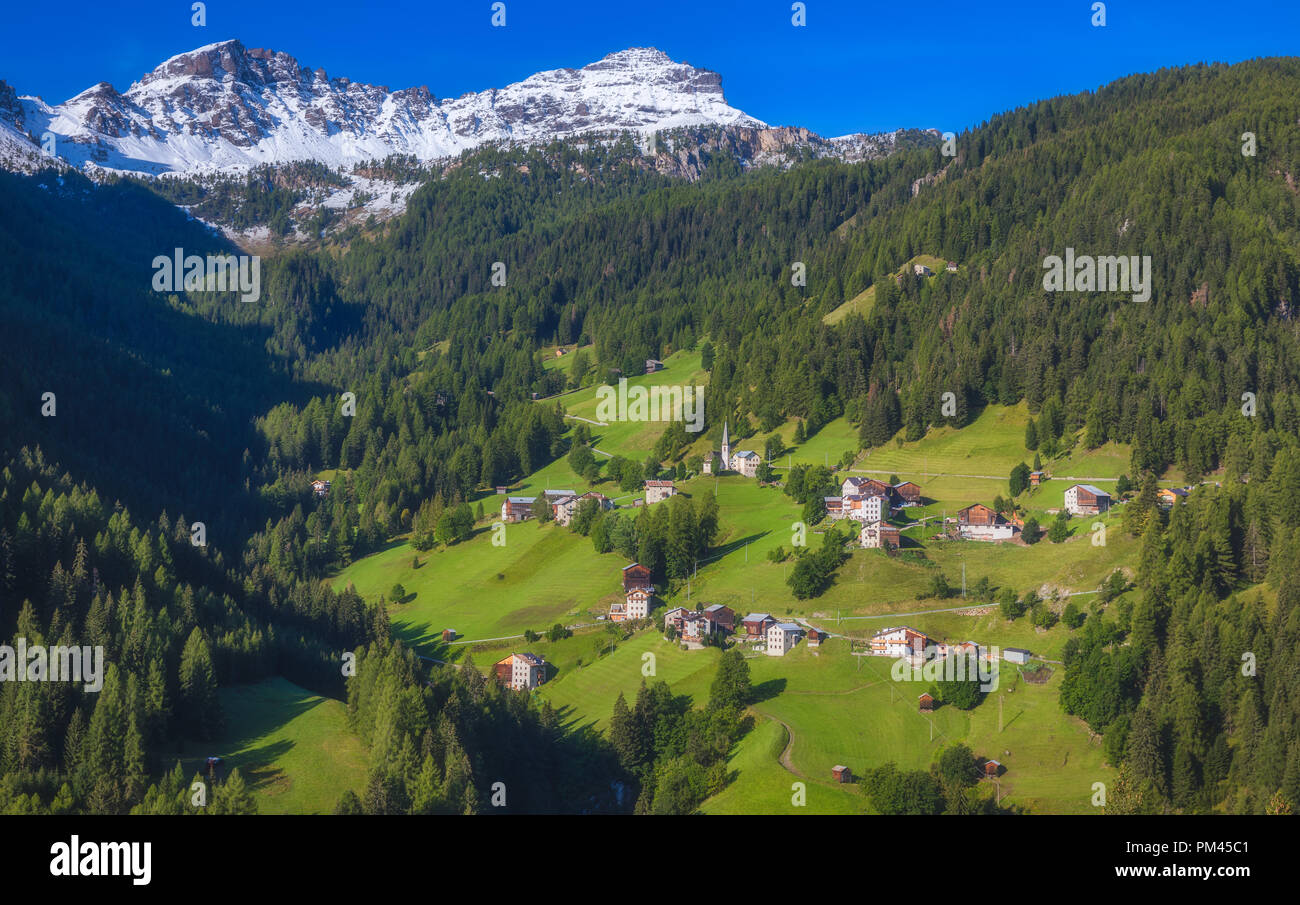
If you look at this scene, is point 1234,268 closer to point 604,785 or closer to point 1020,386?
point 1020,386

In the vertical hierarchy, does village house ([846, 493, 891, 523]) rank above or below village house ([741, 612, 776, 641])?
above

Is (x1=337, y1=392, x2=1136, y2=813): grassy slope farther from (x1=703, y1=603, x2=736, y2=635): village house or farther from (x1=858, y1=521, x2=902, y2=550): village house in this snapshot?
(x1=703, y1=603, x2=736, y2=635): village house

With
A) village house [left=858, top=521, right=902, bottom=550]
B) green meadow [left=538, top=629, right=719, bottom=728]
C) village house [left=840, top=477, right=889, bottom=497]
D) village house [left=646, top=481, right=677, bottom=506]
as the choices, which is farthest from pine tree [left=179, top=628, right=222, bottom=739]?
village house [left=646, top=481, right=677, bottom=506]

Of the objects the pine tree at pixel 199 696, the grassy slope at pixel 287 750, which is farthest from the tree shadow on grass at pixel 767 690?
the pine tree at pixel 199 696
